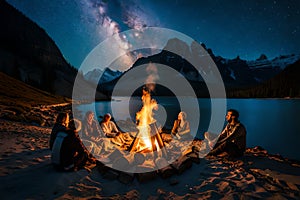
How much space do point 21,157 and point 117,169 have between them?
460cm

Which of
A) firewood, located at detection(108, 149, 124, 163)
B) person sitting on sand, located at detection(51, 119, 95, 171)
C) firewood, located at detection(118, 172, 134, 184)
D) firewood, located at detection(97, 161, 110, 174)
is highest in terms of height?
person sitting on sand, located at detection(51, 119, 95, 171)

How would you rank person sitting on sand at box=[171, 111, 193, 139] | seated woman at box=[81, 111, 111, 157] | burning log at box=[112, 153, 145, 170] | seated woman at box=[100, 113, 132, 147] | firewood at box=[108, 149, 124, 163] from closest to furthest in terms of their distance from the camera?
burning log at box=[112, 153, 145, 170] < firewood at box=[108, 149, 124, 163] < seated woman at box=[81, 111, 111, 157] < seated woman at box=[100, 113, 132, 147] < person sitting on sand at box=[171, 111, 193, 139]

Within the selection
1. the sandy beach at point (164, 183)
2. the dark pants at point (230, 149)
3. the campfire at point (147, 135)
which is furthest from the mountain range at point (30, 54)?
the dark pants at point (230, 149)

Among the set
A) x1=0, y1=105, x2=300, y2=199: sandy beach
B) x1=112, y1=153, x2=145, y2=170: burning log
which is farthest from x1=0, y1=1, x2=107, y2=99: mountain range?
x1=112, y1=153, x2=145, y2=170: burning log

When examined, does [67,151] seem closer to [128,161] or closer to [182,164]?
[128,161]

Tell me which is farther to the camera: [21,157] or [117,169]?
[21,157]

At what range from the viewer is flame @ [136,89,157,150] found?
8.27 metres

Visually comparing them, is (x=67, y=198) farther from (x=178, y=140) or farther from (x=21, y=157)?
(x=178, y=140)

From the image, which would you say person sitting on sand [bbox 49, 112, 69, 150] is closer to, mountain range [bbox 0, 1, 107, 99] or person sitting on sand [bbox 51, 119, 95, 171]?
person sitting on sand [bbox 51, 119, 95, 171]

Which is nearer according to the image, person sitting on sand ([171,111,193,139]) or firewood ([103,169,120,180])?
firewood ([103,169,120,180])

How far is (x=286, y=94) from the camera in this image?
121438 mm

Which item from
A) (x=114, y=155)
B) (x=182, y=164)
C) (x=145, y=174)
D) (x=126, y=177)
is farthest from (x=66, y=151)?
(x=182, y=164)

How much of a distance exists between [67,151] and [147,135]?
367 centimetres

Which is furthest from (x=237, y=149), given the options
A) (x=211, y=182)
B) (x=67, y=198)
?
(x=67, y=198)
